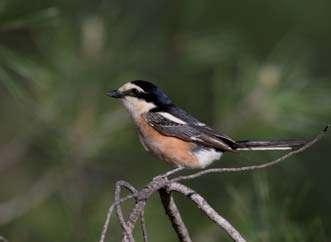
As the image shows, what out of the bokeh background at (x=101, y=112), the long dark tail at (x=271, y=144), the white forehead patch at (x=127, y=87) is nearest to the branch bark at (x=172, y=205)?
the bokeh background at (x=101, y=112)

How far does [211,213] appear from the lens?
2.49m

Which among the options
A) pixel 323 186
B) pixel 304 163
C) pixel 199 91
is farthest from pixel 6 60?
pixel 304 163

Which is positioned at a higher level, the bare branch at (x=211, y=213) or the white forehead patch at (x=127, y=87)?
the white forehead patch at (x=127, y=87)

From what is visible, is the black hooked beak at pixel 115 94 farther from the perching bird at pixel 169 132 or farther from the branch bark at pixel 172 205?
the branch bark at pixel 172 205

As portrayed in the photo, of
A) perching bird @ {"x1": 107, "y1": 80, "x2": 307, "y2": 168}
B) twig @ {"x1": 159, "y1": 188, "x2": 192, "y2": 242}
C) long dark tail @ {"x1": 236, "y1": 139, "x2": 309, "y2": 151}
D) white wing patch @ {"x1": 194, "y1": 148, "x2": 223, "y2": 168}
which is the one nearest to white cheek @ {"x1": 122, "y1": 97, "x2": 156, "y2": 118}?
perching bird @ {"x1": 107, "y1": 80, "x2": 307, "y2": 168}

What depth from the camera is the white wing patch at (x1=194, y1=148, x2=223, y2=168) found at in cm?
424

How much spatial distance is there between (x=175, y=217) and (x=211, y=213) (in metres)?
0.14

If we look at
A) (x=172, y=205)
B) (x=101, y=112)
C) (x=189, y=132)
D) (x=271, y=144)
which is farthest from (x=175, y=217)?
(x=189, y=132)

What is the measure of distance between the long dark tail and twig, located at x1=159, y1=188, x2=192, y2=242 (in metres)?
0.94

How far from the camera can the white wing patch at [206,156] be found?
4242mm

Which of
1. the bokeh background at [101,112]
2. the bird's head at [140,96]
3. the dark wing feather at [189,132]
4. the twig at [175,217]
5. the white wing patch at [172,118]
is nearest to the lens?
the twig at [175,217]

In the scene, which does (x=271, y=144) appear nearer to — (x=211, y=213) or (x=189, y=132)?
(x=189, y=132)

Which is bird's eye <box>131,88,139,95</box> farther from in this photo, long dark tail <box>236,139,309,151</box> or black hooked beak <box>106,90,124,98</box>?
long dark tail <box>236,139,309,151</box>

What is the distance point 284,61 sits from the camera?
471cm
